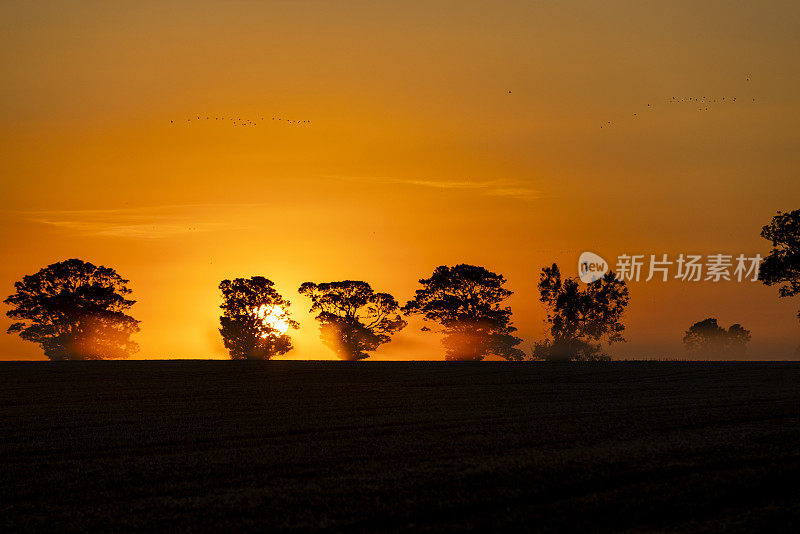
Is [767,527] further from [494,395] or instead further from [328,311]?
[328,311]

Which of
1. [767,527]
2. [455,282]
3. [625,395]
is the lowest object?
[767,527]

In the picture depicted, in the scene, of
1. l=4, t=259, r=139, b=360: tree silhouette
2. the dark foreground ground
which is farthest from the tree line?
the dark foreground ground

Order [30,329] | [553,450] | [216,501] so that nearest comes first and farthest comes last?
[216,501], [553,450], [30,329]

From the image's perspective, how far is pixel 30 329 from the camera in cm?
9694

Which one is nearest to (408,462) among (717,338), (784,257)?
(784,257)

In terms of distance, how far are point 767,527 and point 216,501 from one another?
9.62 metres

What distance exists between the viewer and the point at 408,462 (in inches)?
763

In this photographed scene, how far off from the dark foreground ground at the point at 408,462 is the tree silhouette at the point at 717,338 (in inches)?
6406

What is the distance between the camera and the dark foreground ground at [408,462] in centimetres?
1443

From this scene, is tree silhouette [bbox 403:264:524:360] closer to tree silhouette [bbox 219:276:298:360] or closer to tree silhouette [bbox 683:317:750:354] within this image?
tree silhouette [bbox 219:276:298:360]

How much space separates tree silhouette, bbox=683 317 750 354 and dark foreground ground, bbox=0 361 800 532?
16271 centimetres

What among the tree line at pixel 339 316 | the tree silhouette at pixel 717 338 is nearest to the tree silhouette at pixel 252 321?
the tree line at pixel 339 316

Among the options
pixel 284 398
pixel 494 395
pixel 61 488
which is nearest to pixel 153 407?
pixel 284 398

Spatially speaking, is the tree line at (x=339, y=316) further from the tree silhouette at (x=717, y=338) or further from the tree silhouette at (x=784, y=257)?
the tree silhouette at (x=717, y=338)
